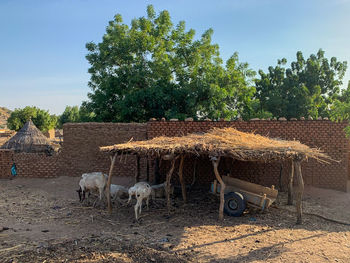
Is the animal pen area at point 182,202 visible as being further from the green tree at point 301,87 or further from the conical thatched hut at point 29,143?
the green tree at point 301,87

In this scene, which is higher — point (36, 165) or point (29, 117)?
point (29, 117)

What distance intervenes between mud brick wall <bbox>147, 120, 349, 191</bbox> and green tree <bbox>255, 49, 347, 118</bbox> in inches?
351

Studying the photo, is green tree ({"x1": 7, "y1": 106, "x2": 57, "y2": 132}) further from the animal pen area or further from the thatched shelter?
the thatched shelter

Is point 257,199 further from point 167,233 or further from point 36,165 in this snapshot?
point 36,165

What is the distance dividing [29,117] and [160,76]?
77.8ft

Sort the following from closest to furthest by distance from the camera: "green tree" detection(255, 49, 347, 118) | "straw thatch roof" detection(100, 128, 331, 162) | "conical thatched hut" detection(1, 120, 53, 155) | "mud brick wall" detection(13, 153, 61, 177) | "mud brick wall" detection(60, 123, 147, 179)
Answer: "straw thatch roof" detection(100, 128, 331, 162)
"mud brick wall" detection(60, 123, 147, 179)
"mud brick wall" detection(13, 153, 61, 177)
"conical thatched hut" detection(1, 120, 53, 155)
"green tree" detection(255, 49, 347, 118)

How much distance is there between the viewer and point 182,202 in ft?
38.4

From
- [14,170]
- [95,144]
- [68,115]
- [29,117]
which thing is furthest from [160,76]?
[68,115]

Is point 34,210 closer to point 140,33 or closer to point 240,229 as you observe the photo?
point 240,229

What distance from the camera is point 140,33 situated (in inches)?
753

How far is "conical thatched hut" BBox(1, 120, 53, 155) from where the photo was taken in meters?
17.8

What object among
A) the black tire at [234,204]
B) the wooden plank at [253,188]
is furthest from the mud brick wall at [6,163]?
the black tire at [234,204]

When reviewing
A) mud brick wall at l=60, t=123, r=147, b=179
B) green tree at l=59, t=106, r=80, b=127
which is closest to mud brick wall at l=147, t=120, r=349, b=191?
mud brick wall at l=60, t=123, r=147, b=179

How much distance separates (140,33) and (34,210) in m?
12.0
